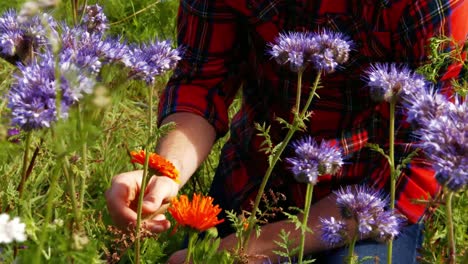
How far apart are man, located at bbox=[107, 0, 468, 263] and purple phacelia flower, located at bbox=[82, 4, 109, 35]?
0.35 m

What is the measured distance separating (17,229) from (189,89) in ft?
3.92

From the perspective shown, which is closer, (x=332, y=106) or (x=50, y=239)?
(x=50, y=239)

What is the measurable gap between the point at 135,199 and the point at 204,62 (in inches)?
18.9

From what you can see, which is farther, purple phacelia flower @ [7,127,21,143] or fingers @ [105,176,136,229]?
fingers @ [105,176,136,229]

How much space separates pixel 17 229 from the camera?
810 mm

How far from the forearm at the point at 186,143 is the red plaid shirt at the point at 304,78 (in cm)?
3

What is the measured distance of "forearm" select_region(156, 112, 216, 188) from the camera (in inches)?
72.9

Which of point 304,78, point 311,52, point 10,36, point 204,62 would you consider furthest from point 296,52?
point 204,62

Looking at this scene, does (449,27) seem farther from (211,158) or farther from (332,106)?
(211,158)

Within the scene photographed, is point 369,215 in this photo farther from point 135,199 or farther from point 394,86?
Answer: point 135,199

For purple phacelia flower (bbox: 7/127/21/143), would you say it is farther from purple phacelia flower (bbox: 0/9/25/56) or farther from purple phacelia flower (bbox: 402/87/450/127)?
purple phacelia flower (bbox: 402/87/450/127)

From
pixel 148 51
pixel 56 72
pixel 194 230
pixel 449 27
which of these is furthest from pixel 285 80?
pixel 56 72

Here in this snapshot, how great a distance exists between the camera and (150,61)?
1.21 m

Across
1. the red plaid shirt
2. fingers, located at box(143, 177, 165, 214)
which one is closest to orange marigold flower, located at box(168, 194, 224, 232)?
fingers, located at box(143, 177, 165, 214)
